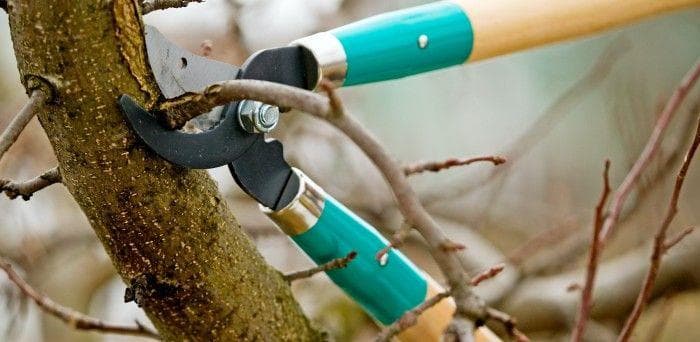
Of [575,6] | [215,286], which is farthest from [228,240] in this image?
[575,6]

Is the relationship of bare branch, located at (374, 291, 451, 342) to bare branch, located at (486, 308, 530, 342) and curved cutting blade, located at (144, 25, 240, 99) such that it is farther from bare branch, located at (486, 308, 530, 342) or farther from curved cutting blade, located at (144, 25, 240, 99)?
curved cutting blade, located at (144, 25, 240, 99)

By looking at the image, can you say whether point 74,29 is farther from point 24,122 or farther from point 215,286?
point 215,286

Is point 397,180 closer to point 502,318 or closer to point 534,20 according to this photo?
point 502,318

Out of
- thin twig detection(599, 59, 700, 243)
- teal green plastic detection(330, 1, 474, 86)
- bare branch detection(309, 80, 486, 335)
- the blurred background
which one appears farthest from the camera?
the blurred background

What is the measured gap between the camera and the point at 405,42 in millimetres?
586

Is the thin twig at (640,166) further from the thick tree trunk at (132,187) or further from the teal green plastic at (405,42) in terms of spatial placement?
the thick tree trunk at (132,187)

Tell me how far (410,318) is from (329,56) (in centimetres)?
19

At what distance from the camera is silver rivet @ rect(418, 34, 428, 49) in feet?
1.94

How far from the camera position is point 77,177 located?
1.61ft

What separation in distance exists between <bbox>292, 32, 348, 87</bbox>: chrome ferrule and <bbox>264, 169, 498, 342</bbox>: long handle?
0.33 feet

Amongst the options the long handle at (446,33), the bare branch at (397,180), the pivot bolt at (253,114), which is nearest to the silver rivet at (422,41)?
the long handle at (446,33)

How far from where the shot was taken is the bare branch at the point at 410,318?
1.45 feet

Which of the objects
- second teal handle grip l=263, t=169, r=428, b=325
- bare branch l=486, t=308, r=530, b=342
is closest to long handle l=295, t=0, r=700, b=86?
second teal handle grip l=263, t=169, r=428, b=325

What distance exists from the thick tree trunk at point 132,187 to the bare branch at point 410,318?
12 cm
